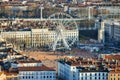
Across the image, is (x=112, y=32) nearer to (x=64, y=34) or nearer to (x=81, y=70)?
(x=64, y=34)

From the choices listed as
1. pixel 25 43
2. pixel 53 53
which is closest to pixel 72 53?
pixel 53 53

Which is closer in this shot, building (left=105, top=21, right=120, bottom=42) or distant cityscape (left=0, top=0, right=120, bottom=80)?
distant cityscape (left=0, top=0, right=120, bottom=80)

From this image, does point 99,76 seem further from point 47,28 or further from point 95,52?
point 47,28

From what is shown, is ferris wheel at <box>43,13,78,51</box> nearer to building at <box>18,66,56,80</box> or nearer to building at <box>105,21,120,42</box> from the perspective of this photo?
building at <box>105,21,120,42</box>

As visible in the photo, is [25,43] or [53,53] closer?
[53,53]

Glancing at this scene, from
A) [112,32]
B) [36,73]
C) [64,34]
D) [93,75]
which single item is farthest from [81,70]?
[112,32]

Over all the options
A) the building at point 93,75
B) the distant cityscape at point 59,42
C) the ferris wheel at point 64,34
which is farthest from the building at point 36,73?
the ferris wheel at point 64,34

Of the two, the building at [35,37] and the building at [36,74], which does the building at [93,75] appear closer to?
the building at [36,74]

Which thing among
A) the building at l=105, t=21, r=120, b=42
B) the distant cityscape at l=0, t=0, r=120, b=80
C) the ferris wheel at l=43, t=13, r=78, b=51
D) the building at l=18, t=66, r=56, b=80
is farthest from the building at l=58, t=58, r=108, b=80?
the building at l=105, t=21, r=120, b=42
